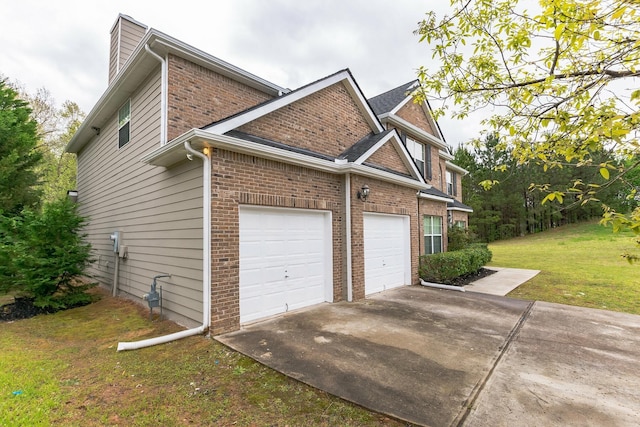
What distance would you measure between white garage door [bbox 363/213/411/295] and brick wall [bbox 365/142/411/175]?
157 centimetres

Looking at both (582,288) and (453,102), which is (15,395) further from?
(582,288)

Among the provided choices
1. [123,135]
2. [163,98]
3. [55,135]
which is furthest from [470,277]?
[55,135]

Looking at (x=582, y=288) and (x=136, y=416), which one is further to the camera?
(x=582, y=288)

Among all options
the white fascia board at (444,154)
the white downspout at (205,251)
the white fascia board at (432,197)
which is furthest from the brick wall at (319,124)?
the white fascia board at (444,154)

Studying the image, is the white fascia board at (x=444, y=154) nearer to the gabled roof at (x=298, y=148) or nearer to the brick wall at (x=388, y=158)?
the gabled roof at (x=298, y=148)

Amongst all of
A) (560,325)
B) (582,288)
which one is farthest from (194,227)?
(582,288)

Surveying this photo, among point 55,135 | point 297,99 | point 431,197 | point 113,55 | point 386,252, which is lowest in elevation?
point 386,252

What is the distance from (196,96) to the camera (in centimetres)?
693

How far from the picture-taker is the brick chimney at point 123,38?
10336 mm

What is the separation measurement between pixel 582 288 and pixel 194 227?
11598 millimetres

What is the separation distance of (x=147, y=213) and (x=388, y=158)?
6.93m

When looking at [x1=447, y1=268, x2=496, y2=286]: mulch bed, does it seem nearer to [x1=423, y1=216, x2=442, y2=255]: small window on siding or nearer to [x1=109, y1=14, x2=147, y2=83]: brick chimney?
[x1=423, y1=216, x2=442, y2=255]: small window on siding

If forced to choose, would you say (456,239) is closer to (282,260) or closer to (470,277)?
(470,277)

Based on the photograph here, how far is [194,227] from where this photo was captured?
5.47m
